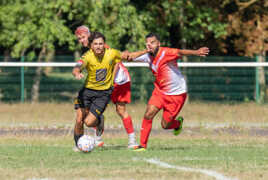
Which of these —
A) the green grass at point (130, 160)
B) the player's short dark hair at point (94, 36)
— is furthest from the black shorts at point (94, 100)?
the player's short dark hair at point (94, 36)

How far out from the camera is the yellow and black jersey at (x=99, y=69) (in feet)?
31.9

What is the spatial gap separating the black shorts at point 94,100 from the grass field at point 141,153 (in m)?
0.72

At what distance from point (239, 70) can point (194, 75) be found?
61.9 inches

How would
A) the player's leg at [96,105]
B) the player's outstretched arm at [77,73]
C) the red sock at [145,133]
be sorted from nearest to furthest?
1. the player's outstretched arm at [77,73]
2. the player's leg at [96,105]
3. the red sock at [145,133]

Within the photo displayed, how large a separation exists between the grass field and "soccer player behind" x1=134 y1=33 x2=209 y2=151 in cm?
55

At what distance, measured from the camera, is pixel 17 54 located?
21.5m

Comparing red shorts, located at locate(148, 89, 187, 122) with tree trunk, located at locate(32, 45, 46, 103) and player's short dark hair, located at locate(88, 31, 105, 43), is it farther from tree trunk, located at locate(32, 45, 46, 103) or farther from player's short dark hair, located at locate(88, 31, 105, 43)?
tree trunk, located at locate(32, 45, 46, 103)

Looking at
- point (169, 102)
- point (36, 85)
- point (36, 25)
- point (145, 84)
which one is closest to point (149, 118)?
point (169, 102)

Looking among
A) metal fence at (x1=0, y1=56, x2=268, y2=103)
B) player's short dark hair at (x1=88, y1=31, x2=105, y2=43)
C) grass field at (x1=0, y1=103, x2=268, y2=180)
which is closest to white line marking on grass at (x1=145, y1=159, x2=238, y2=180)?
grass field at (x1=0, y1=103, x2=268, y2=180)

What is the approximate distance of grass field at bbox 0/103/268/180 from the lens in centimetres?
729

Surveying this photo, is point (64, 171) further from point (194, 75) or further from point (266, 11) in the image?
point (266, 11)

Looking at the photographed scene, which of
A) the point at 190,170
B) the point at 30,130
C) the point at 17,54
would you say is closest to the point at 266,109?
the point at 30,130

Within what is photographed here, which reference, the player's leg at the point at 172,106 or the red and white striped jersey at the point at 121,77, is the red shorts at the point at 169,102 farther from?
the red and white striped jersey at the point at 121,77

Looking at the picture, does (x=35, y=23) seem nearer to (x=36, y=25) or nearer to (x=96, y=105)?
(x=36, y=25)
